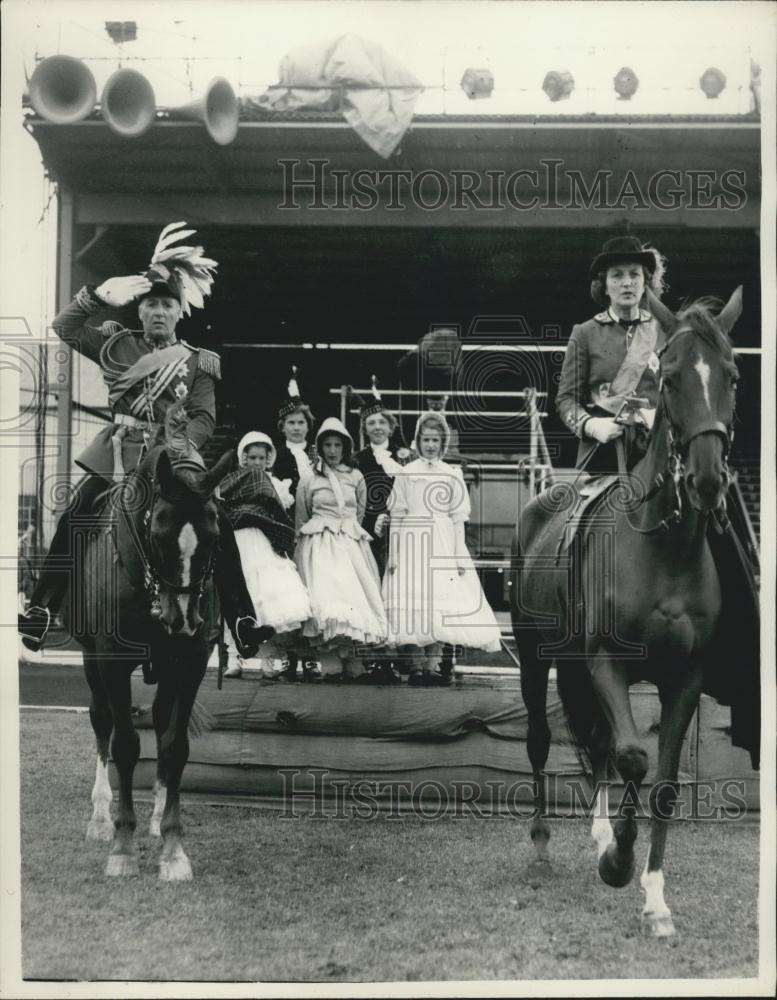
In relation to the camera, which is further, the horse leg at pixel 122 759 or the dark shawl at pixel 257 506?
the dark shawl at pixel 257 506

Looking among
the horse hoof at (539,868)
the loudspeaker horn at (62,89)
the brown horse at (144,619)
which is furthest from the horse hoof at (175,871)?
the loudspeaker horn at (62,89)

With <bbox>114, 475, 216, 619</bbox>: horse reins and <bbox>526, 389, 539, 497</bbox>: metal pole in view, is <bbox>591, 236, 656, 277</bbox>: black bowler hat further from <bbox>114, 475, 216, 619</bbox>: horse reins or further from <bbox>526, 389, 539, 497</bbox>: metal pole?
<bbox>526, 389, 539, 497</bbox>: metal pole

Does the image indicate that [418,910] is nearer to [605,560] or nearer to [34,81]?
[605,560]

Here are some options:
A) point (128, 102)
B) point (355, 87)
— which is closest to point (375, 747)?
point (355, 87)

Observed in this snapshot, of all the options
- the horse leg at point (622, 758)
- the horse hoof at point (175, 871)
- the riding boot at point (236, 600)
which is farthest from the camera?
the riding boot at point (236, 600)

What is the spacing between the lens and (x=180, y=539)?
17.7ft

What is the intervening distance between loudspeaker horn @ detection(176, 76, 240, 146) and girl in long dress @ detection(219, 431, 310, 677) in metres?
2.12

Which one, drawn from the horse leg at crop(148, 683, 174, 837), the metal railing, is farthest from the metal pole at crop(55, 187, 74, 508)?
the metal railing

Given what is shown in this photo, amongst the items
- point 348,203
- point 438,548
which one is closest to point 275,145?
point 348,203

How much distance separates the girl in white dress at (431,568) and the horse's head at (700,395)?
2994 millimetres

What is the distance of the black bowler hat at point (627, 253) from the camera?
19.2ft

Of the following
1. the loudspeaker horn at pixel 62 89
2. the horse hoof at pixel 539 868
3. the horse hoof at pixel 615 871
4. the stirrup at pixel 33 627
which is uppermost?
the loudspeaker horn at pixel 62 89

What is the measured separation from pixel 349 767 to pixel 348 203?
12.0 feet

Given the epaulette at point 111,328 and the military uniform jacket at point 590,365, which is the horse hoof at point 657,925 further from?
the epaulette at point 111,328
